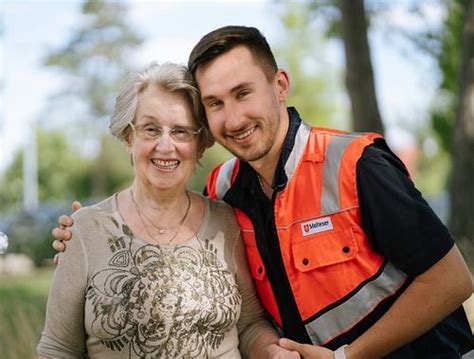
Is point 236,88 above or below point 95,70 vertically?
below

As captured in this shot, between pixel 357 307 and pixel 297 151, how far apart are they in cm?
65

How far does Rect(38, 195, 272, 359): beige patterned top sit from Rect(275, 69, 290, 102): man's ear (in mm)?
703

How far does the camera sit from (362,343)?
116 inches

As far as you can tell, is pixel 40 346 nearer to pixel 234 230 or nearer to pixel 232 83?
pixel 234 230

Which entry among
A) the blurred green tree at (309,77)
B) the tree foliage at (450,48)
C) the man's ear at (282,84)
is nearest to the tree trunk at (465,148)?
the tree foliage at (450,48)

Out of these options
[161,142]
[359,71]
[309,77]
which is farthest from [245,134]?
[309,77]

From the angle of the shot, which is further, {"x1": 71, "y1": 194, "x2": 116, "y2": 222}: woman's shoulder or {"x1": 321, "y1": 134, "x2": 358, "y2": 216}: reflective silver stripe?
{"x1": 71, "y1": 194, "x2": 116, "y2": 222}: woman's shoulder

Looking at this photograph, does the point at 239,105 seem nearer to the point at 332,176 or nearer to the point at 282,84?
the point at 282,84

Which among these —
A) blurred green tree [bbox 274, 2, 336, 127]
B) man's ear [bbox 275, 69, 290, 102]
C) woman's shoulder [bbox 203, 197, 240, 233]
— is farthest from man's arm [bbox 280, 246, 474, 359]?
blurred green tree [bbox 274, 2, 336, 127]

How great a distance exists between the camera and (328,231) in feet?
9.96

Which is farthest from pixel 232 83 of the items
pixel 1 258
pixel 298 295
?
pixel 1 258

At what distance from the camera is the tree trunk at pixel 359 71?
9391 millimetres

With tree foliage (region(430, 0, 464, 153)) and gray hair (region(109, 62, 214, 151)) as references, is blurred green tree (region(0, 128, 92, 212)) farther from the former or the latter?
gray hair (region(109, 62, 214, 151))

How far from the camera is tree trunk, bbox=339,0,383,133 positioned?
9.39 meters
